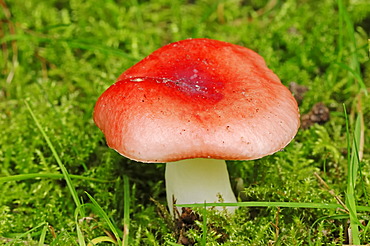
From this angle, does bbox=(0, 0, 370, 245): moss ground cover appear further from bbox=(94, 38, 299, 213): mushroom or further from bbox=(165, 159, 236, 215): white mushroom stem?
bbox=(94, 38, 299, 213): mushroom

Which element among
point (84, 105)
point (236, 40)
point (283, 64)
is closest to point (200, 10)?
point (236, 40)

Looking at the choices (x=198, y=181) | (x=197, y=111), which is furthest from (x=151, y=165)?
(x=197, y=111)

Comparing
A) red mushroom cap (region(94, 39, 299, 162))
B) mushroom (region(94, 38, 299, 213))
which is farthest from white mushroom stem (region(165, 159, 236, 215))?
red mushroom cap (region(94, 39, 299, 162))

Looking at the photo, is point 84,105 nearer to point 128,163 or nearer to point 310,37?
point 128,163

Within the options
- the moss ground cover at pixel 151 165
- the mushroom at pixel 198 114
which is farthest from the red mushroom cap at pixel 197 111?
the moss ground cover at pixel 151 165

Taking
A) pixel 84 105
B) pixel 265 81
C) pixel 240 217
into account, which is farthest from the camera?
pixel 84 105

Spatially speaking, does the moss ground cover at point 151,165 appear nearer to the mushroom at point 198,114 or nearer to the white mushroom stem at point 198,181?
the white mushroom stem at point 198,181
